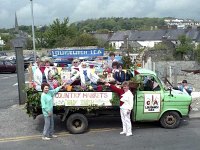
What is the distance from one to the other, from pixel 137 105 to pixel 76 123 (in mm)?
1865

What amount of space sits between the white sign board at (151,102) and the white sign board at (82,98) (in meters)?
1.07

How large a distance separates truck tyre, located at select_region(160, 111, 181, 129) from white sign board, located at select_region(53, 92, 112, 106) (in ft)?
5.64

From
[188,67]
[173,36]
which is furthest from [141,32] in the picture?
[188,67]

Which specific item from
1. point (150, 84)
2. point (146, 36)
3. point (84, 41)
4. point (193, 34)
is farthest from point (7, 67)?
point (146, 36)

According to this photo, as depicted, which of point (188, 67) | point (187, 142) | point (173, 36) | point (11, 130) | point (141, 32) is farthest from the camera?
point (141, 32)

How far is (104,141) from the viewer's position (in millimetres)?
9391

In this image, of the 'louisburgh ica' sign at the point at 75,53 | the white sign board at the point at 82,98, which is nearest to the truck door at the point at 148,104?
the white sign board at the point at 82,98

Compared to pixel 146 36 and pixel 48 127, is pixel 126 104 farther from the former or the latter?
pixel 146 36

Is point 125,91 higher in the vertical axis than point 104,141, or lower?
higher

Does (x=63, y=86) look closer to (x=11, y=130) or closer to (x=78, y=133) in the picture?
(x=78, y=133)

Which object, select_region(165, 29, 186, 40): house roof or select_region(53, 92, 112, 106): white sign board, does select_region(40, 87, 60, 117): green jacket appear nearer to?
select_region(53, 92, 112, 106): white sign board

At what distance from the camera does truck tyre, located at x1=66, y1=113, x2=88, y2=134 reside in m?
10.1

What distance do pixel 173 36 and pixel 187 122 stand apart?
105 metres

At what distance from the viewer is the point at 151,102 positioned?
33.5 ft
